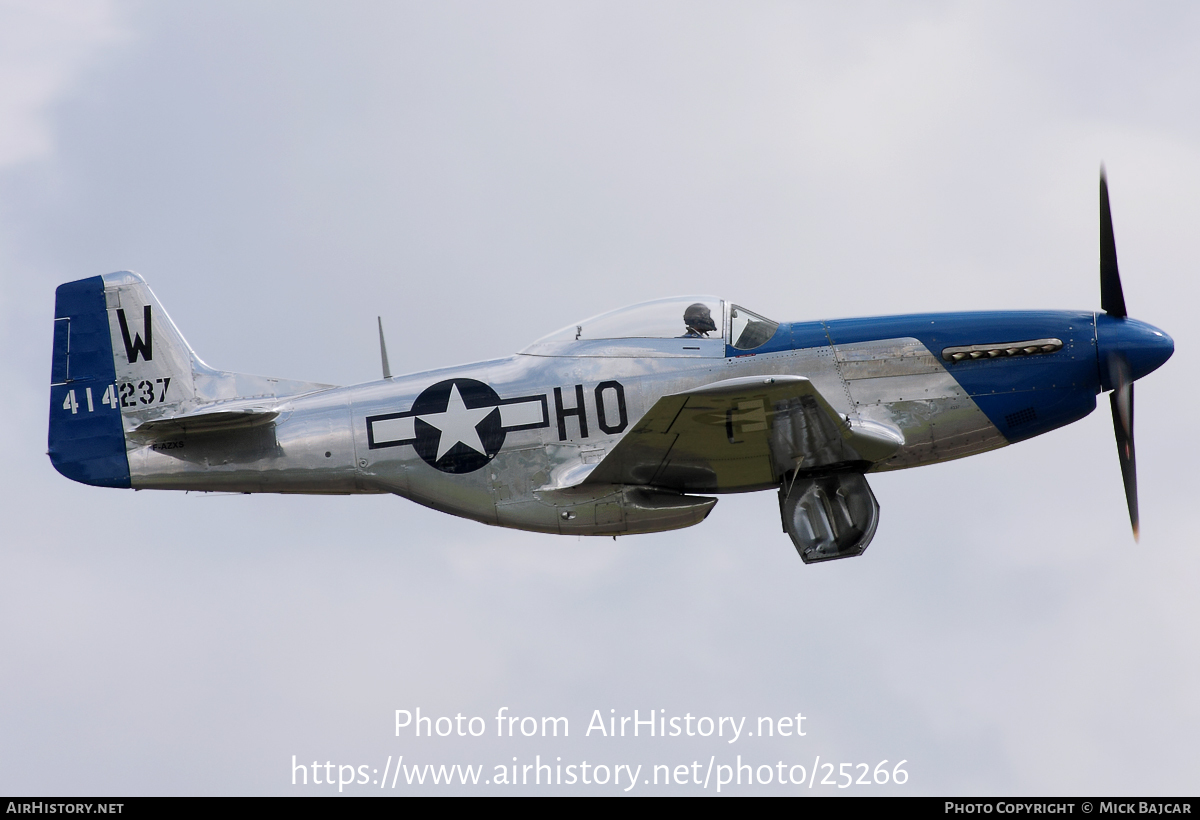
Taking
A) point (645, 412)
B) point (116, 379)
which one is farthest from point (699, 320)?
point (116, 379)

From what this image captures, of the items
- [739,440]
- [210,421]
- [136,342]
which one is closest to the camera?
[739,440]

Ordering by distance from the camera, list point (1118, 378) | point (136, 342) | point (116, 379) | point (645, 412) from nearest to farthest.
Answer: point (645, 412) < point (1118, 378) < point (116, 379) < point (136, 342)

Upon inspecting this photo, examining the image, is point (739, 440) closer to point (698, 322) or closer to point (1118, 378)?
point (698, 322)

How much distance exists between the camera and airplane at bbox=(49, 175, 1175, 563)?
11.2m

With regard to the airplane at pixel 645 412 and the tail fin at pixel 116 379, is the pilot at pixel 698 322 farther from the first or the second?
the tail fin at pixel 116 379

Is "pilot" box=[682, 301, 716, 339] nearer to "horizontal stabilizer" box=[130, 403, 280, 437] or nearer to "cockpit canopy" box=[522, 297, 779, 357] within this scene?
"cockpit canopy" box=[522, 297, 779, 357]

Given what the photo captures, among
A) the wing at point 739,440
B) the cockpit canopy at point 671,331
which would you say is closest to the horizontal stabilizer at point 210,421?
the cockpit canopy at point 671,331

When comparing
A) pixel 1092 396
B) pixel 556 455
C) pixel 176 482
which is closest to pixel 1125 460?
pixel 1092 396

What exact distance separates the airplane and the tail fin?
0.14ft

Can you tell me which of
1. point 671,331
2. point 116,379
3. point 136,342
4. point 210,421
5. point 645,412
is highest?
point 136,342

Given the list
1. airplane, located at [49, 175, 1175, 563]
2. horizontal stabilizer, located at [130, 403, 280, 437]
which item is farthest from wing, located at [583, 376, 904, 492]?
horizontal stabilizer, located at [130, 403, 280, 437]

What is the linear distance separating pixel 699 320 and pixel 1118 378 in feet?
12.1

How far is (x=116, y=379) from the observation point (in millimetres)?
12086

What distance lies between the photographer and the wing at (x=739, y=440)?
969cm
